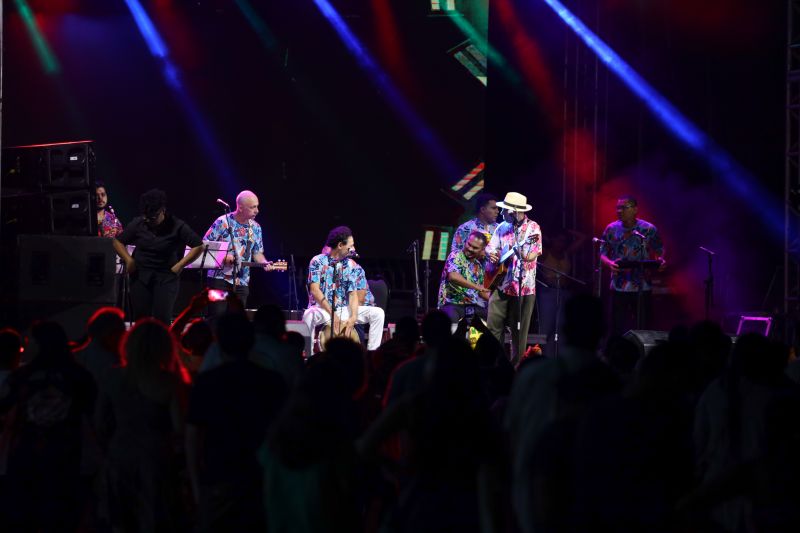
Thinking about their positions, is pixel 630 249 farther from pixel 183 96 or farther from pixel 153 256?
pixel 183 96

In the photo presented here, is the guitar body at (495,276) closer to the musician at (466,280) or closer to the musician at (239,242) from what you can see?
the musician at (466,280)

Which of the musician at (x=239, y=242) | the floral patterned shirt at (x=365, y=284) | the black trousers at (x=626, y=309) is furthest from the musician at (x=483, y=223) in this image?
the musician at (x=239, y=242)

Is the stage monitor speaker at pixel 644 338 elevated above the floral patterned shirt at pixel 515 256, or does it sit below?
below

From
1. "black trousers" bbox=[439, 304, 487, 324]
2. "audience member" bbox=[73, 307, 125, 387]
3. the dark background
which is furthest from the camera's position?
the dark background

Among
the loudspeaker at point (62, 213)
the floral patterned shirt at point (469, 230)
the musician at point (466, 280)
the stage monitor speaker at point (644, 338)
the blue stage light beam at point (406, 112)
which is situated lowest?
the stage monitor speaker at point (644, 338)

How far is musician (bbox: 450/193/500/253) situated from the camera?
40.1 feet

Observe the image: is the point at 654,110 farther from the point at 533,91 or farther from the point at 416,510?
the point at 416,510

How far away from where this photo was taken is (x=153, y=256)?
10.4 metres

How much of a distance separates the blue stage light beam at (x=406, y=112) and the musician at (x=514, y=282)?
16.8ft

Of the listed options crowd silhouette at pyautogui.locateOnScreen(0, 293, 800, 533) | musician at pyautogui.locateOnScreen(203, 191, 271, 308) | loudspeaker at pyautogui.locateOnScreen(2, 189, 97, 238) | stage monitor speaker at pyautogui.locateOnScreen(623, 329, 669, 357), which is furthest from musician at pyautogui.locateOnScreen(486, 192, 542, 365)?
crowd silhouette at pyautogui.locateOnScreen(0, 293, 800, 533)

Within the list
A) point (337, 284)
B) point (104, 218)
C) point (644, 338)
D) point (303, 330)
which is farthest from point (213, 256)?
point (644, 338)

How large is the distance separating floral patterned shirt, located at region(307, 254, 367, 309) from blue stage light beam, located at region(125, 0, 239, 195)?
4.45 meters

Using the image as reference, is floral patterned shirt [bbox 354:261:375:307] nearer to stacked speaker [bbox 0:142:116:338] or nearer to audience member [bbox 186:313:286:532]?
stacked speaker [bbox 0:142:116:338]

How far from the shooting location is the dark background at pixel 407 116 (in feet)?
48.2
